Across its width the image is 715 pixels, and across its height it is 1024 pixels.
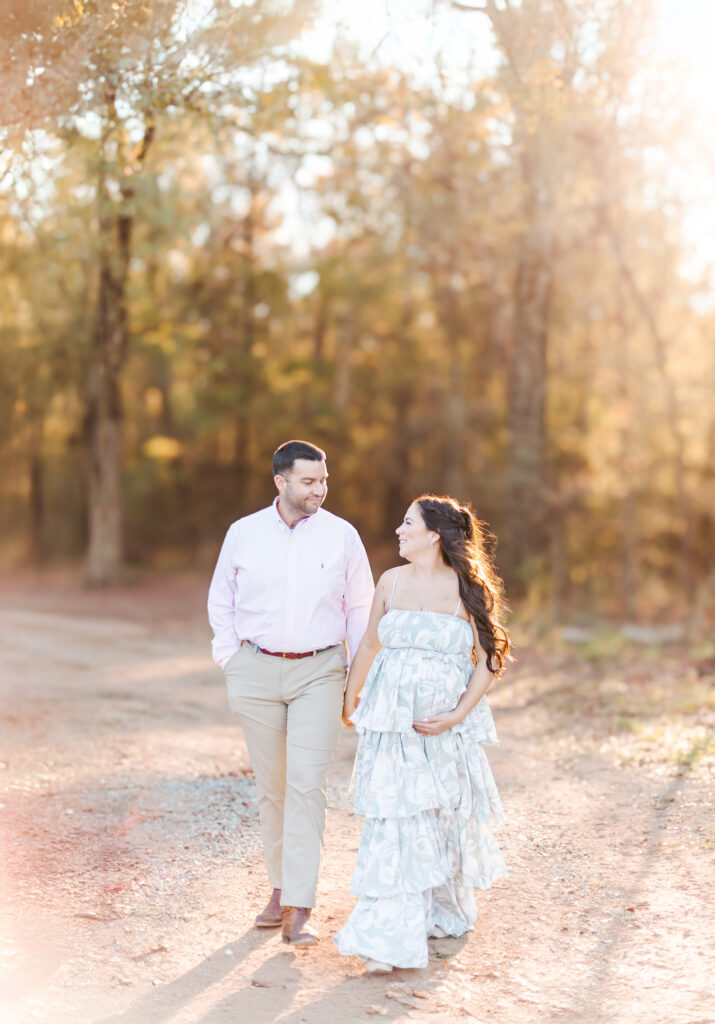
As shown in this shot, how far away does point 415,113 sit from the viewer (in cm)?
1853

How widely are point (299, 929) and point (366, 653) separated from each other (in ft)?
4.21

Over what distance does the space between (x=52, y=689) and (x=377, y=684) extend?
698 centimetres

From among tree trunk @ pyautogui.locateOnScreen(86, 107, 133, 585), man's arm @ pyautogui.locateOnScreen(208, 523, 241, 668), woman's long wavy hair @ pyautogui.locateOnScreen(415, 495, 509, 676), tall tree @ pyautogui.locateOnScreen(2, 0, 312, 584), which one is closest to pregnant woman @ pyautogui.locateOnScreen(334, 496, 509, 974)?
woman's long wavy hair @ pyautogui.locateOnScreen(415, 495, 509, 676)

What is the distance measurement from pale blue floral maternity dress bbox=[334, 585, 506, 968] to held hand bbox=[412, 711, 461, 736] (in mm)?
33

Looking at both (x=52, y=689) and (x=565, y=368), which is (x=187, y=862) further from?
(x=565, y=368)

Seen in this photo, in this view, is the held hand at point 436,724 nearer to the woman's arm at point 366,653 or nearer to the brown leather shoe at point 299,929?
the woman's arm at point 366,653

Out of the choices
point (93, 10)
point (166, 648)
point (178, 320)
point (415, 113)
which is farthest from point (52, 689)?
point (178, 320)

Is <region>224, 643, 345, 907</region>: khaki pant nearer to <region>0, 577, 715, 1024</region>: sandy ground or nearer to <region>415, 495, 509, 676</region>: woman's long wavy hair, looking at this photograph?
<region>0, 577, 715, 1024</region>: sandy ground

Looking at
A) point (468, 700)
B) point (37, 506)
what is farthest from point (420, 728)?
point (37, 506)

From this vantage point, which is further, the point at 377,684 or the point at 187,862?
the point at 187,862

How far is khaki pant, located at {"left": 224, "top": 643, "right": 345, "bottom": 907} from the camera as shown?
4840mm

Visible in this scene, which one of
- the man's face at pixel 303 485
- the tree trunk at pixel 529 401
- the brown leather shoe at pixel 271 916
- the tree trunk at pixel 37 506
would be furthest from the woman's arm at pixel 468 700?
the tree trunk at pixel 37 506

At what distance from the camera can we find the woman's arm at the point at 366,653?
4.78 meters

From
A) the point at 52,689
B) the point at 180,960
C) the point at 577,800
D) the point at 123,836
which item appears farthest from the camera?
the point at 52,689
